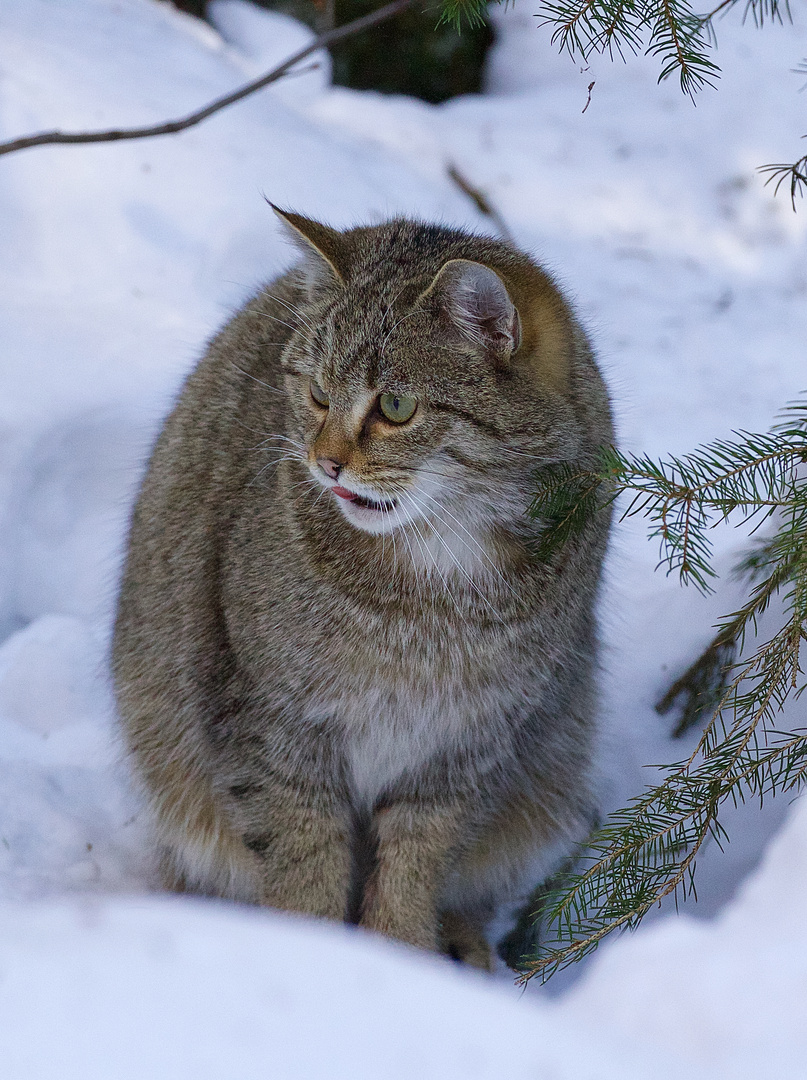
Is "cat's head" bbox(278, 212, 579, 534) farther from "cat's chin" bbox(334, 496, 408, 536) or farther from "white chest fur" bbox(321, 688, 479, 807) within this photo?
"white chest fur" bbox(321, 688, 479, 807)

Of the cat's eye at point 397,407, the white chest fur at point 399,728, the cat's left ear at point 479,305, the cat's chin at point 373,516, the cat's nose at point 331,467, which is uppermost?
the cat's left ear at point 479,305

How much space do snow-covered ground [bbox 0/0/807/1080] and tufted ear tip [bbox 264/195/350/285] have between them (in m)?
0.54

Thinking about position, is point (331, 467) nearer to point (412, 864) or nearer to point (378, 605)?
point (378, 605)

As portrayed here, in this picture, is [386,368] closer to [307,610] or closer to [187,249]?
[307,610]

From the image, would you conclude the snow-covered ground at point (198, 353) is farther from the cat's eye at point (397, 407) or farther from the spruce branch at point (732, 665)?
the cat's eye at point (397, 407)

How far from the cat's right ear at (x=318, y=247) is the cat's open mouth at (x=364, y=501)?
0.36 m

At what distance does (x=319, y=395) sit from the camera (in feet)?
5.81

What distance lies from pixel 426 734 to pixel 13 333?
1.81 metres

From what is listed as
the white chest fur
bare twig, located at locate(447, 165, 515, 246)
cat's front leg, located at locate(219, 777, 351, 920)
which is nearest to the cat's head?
the white chest fur

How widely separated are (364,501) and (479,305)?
0.33 metres

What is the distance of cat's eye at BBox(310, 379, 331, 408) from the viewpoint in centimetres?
176

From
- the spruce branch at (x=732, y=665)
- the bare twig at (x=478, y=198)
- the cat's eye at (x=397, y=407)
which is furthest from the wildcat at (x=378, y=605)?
the bare twig at (x=478, y=198)

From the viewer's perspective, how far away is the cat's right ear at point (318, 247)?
180 centimetres

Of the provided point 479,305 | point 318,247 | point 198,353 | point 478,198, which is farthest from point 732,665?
point 478,198
